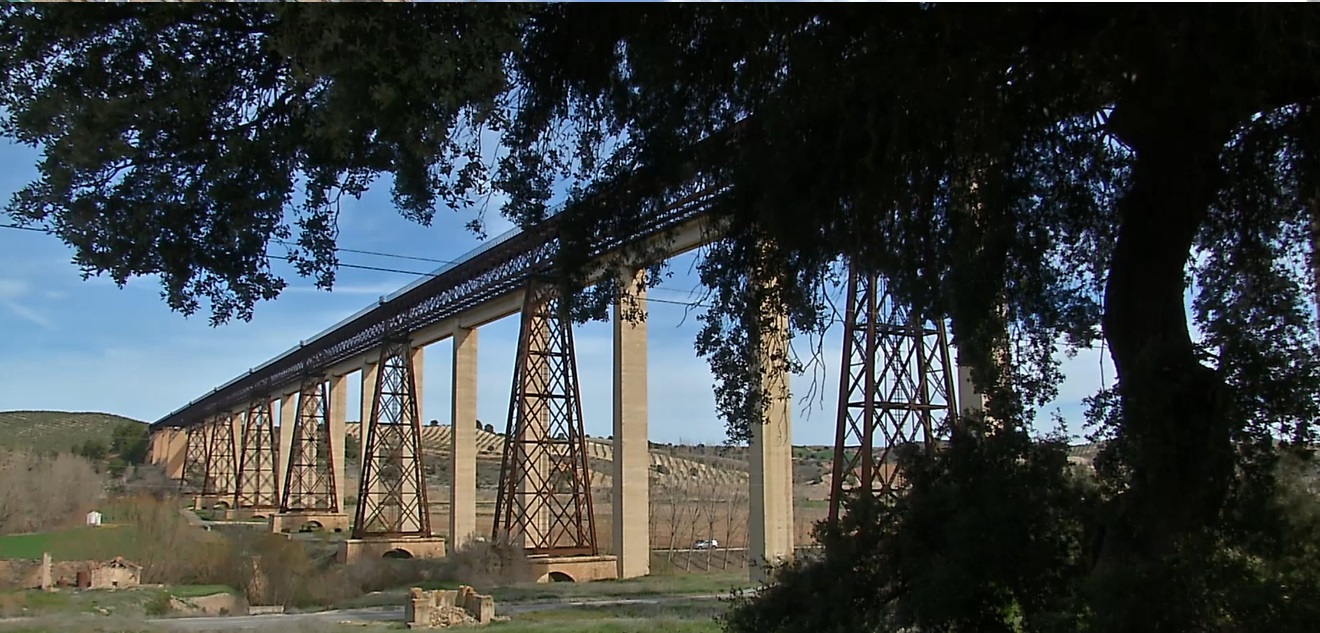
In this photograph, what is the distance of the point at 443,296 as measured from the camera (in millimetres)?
26922

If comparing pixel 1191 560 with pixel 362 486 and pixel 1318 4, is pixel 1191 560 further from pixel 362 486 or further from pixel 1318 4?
pixel 362 486

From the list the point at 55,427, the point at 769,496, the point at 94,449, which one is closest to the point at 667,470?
the point at 769,496

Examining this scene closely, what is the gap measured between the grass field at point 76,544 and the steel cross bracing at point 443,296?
9.11m

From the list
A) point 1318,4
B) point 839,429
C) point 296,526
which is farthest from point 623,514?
point 296,526

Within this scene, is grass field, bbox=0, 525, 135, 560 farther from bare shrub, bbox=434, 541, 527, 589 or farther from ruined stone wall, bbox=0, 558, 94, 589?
bare shrub, bbox=434, 541, 527, 589

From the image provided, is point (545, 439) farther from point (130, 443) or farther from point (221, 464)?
point (130, 443)

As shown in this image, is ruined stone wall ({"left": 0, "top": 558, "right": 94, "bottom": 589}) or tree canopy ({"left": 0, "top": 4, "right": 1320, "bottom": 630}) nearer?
tree canopy ({"left": 0, "top": 4, "right": 1320, "bottom": 630})

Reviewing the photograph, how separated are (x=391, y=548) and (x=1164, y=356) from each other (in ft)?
98.4

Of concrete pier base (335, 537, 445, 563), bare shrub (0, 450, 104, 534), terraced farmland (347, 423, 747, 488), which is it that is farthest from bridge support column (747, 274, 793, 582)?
bare shrub (0, 450, 104, 534)

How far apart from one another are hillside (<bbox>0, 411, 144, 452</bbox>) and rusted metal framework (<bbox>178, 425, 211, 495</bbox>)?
7.84 m

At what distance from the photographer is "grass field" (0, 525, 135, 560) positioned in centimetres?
2686

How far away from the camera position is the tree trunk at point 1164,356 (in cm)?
471

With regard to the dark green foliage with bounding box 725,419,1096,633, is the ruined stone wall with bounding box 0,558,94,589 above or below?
below

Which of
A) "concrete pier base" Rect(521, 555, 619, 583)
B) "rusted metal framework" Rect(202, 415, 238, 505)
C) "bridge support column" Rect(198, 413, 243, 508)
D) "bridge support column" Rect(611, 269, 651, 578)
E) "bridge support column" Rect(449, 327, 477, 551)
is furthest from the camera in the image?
"rusted metal framework" Rect(202, 415, 238, 505)
